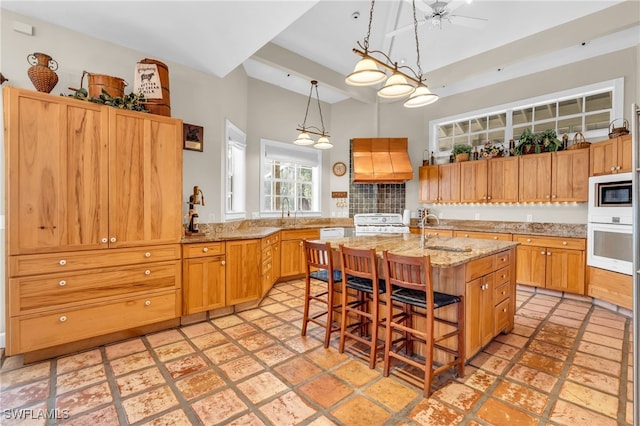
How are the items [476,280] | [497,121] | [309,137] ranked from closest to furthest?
[476,280]
[309,137]
[497,121]

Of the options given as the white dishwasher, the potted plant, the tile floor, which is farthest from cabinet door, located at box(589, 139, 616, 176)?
the white dishwasher

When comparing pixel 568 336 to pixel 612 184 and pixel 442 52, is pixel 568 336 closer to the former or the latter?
pixel 612 184

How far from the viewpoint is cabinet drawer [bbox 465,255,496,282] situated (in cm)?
220

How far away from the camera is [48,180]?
242 centimetres

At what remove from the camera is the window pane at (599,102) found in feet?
13.6

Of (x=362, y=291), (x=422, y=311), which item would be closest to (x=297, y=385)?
(x=362, y=291)

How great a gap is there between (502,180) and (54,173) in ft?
18.7

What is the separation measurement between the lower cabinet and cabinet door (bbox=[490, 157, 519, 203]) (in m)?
4.81

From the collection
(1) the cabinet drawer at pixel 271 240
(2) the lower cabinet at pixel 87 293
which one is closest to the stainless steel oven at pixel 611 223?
(1) the cabinet drawer at pixel 271 240

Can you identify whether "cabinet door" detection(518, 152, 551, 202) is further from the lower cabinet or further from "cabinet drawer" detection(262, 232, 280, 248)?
the lower cabinet

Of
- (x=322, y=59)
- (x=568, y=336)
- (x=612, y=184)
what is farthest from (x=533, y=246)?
(x=322, y=59)

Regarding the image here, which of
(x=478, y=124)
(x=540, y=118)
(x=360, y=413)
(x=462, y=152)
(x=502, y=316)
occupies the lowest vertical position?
(x=360, y=413)

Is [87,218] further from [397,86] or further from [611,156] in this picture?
[611,156]

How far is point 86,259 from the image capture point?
2582 mm
